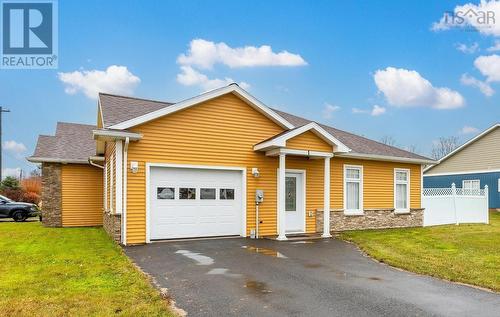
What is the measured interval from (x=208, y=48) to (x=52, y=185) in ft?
36.1

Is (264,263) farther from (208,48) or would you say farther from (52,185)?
(208,48)

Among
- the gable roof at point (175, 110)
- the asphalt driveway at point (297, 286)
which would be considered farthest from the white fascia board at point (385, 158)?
the asphalt driveway at point (297, 286)

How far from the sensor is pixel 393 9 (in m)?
18.4

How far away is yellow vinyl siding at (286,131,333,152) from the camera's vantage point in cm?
1255

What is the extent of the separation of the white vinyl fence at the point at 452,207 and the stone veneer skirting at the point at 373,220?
2.66ft

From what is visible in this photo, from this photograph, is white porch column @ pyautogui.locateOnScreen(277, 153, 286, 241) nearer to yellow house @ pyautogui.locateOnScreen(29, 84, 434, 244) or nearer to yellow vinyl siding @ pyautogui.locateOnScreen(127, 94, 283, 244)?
yellow house @ pyautogui.locateOnScreen(29, 84, 434, 244)

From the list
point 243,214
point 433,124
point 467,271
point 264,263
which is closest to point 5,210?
point 243,214

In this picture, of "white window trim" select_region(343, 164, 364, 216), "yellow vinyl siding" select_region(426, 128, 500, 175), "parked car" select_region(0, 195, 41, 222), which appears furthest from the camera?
"yellow vinyl siding" select_region(426, 128, 500, 175)

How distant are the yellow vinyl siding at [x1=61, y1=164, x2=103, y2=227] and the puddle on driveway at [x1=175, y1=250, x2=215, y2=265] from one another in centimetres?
951

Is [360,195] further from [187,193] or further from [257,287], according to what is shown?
[257,287]

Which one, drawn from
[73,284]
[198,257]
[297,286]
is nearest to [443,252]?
[297,286]

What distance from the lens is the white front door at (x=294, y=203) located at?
13.7 meters

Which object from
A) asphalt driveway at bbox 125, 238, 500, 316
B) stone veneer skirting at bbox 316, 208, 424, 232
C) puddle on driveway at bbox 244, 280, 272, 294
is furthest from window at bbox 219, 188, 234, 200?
puddle on driveway at bbox 244, 280, 272, 294

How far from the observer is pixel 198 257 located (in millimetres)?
8922
